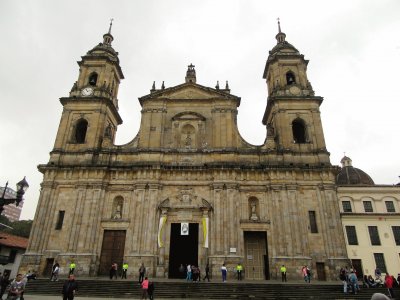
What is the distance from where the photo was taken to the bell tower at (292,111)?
28516 mm

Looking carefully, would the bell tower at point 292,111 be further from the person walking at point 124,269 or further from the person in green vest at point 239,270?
the person walking at point 124,269

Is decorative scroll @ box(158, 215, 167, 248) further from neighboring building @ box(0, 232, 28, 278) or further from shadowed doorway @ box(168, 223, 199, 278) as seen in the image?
neighboring building @ box(0, 232, 28, 278)

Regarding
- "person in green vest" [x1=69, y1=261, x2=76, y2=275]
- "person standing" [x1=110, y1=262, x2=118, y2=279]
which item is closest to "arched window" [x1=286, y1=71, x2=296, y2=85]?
"person standing" [x1=110, y1=262, x2=118, y2=279]

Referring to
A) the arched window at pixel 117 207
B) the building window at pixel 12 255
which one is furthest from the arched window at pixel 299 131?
the building window at pixel 12 255

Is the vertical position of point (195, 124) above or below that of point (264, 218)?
above

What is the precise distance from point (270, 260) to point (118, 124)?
73.9ft

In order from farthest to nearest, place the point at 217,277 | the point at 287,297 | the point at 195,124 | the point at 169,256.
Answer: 1. the point at 195,124
2. the point at 169,256
3. the point at 217,277
4. the point at 287,297

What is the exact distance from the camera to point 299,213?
85.8ft

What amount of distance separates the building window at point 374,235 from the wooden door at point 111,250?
981 inches

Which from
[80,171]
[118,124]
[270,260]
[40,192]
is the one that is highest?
[118,124]

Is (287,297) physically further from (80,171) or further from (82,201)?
(80,171)

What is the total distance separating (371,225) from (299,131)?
12.6 meters

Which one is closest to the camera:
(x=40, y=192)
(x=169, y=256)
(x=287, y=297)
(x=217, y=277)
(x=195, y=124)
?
(x=287, y=297)

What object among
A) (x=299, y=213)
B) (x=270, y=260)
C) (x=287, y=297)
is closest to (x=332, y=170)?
(x=299, y=213)
